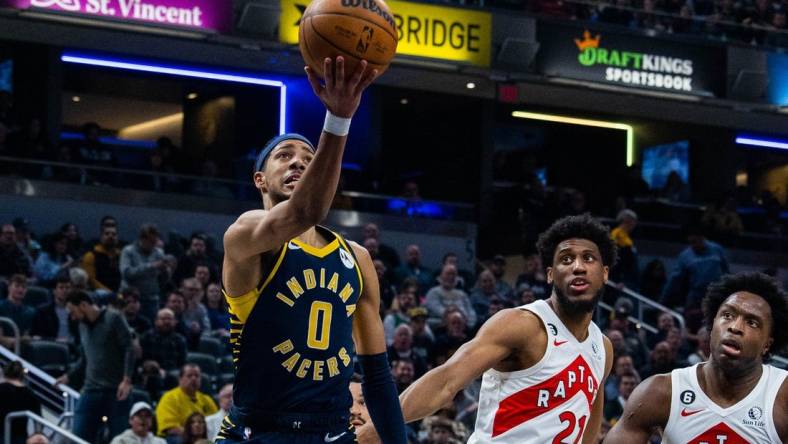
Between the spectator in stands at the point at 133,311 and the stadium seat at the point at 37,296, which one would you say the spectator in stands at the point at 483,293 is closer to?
the spectator in stands at the point at 133,311

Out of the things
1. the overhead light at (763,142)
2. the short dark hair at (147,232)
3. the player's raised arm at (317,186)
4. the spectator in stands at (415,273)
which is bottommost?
the spectator in stands at (415,273)

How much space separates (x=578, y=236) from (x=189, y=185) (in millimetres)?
15885

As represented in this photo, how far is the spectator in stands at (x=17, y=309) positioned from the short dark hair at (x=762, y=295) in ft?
28.7

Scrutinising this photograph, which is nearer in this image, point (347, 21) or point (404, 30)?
point (347, 21)

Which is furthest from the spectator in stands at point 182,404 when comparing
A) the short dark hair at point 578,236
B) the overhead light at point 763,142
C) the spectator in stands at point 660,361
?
the overhead light at point 763,142

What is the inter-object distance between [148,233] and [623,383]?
5.32 metres

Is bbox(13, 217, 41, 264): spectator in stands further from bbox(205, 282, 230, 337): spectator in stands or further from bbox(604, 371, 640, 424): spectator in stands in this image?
bbox(604, 371, 640, 424): spectator in stands

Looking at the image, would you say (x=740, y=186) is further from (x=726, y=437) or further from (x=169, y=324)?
(x=726, y=437)

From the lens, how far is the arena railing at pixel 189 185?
21.4m

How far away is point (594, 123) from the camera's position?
99.7 ft

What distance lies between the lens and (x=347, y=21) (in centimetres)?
524

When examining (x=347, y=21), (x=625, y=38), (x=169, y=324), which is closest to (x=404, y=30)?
(x=625, y=38)

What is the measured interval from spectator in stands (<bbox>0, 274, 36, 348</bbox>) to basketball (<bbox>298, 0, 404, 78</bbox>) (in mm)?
9846

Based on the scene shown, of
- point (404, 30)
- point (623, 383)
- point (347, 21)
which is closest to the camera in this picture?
point (347, 21)
